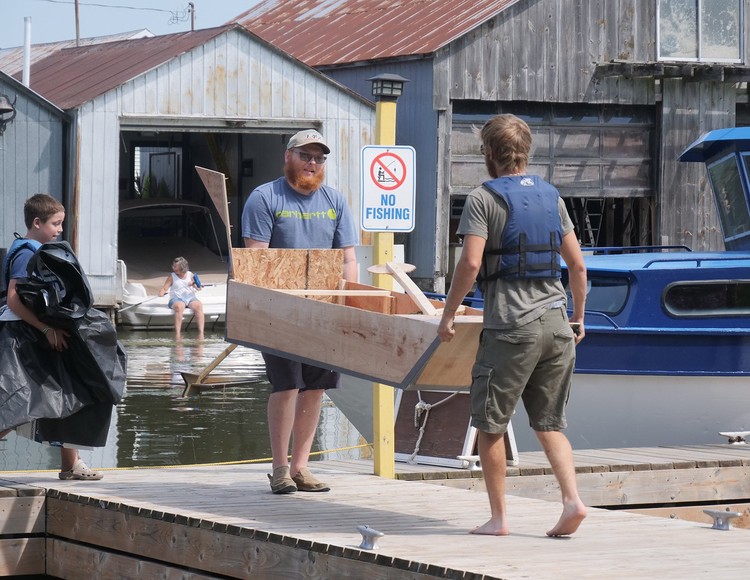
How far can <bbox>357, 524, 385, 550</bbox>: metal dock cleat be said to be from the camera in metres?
5.91

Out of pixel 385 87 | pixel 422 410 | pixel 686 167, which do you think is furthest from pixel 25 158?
pixel 385 87

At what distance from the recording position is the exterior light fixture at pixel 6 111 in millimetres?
22797

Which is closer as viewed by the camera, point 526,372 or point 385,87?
point 526,372

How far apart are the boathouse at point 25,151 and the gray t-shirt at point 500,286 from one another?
18.4 meters

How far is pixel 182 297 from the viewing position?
23156mm

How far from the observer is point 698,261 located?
11.3m

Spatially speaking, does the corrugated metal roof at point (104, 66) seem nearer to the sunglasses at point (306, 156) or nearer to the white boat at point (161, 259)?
the white boat at point (161, 259)

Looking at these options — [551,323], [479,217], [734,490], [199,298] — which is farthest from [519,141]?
[199,298]

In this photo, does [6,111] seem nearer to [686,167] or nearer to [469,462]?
[686,167]

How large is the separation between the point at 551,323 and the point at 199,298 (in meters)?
18.5

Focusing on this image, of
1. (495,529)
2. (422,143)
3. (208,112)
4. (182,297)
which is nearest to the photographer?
(495,529)

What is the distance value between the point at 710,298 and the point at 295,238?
4.88 m

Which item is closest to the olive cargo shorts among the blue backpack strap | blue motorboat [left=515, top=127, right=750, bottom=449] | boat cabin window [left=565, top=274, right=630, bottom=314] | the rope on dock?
the blue backpack strap

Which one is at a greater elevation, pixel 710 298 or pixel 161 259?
pixel 710 298
